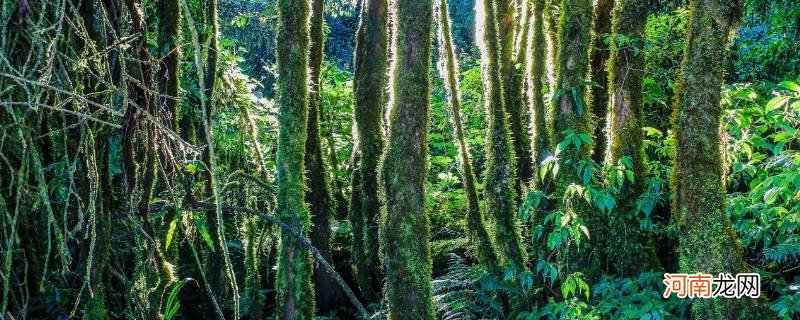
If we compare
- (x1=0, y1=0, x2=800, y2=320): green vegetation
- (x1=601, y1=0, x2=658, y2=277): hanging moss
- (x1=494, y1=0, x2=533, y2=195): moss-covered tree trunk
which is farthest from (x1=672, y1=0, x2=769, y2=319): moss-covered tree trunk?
(x1=494, y1=0, x2=533, y2=195): moss-covered tree trunk

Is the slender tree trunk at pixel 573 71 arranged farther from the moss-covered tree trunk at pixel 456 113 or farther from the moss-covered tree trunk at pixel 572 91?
the moss-covered tree trunk at pixel 456 113

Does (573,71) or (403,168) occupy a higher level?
(573,71)

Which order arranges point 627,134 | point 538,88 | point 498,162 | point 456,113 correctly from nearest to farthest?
point 456,113, point 627,134, point 498,162, point 538,88

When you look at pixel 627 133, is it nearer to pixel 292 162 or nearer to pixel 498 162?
pixel 498 162

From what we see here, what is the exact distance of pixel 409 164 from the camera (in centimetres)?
398

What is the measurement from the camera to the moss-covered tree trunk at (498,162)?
5.75 metres

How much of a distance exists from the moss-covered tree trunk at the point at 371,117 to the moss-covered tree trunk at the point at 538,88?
6.03ft

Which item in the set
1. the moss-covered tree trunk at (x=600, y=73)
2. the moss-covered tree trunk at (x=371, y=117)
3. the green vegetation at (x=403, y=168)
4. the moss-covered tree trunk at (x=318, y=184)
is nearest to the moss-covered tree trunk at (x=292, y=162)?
the green vegetation at (x=403, y=168)

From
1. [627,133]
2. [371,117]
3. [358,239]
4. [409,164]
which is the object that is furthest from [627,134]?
[358,239]

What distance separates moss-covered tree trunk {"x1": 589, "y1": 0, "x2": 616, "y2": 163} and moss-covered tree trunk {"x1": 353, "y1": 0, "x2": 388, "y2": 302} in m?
2.47

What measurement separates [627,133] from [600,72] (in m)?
1.03

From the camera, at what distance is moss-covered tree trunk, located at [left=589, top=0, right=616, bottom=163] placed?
6.32m

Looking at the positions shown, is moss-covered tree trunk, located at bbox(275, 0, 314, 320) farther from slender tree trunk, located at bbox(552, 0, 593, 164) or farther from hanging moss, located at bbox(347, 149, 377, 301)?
hanging moss, located at bbox(347, 149, 377, 301)

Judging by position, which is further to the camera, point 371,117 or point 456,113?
point 371,117
